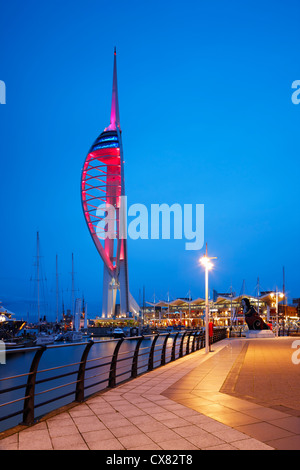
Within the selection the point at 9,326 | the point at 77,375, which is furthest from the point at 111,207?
the point at 77,375

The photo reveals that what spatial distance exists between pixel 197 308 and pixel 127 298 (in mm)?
50818

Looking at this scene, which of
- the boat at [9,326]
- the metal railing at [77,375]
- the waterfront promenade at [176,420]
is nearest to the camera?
the waterfront promenade at [176,420]

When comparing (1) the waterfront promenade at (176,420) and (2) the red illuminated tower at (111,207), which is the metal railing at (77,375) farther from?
Answer: (2) the red illuminated tower at (111,207)

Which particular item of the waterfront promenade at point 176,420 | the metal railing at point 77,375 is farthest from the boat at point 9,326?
the waterfront promenade at point 176,420

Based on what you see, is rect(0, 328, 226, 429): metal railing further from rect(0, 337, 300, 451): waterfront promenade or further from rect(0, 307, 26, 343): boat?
rect(0, 307, 26, 343): boat

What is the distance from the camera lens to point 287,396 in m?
9.88

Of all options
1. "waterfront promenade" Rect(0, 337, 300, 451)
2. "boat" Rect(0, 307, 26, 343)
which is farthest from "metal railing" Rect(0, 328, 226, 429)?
"boat" Rect(0, 307, 26, 343)

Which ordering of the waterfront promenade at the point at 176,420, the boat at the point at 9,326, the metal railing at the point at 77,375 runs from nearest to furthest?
the waterfront promenade at the point at 176,420 < the metal railing at the point at 77,375 < the boat at the point at 9,326

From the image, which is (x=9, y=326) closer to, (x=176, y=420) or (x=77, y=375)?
(x=77, y=375)

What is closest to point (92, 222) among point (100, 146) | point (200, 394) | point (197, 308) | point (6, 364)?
point (100, 146)

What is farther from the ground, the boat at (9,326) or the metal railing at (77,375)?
the metal railing at (77,375)

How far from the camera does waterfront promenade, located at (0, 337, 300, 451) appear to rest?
18.7 ft

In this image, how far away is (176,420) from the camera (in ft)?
23.3

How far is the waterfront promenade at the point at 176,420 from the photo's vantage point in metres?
5.70
